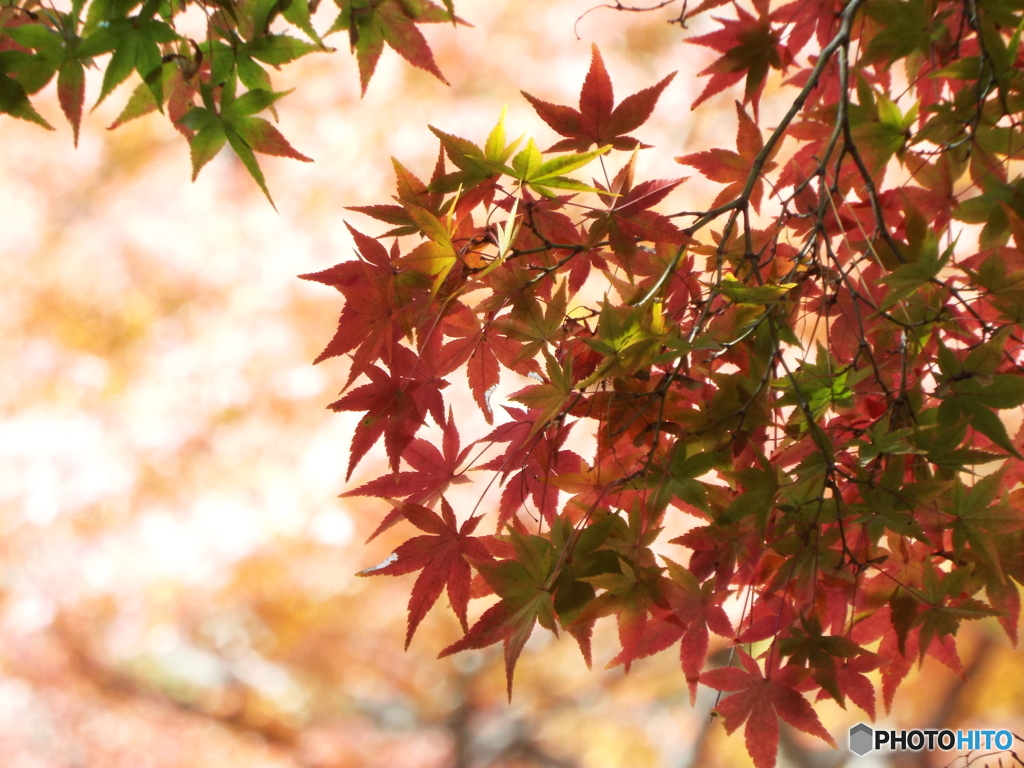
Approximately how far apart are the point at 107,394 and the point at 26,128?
2.70 feet

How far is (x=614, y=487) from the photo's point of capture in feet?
2.00

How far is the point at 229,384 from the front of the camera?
2.22 meters

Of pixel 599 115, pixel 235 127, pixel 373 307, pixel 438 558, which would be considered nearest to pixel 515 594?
pixel 438 558

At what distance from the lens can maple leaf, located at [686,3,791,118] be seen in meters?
0.85

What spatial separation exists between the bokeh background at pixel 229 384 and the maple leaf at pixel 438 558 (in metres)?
1.54

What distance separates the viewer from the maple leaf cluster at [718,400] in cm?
54

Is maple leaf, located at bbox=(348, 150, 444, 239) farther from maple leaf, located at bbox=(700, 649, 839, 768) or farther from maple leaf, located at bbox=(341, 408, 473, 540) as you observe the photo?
maple leaf, located at bbox=(700, 649, 839, 768)

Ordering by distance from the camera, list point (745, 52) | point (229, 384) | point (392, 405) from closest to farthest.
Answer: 1. point (392, 405)
2. point (745, 52)
3. point (229, 384)

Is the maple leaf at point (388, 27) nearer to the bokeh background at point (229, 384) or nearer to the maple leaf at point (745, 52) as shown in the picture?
the maple leaf at point (745, 52)

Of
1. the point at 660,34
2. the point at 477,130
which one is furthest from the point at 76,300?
the point at 660,34

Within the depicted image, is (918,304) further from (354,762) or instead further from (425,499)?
(354,762)

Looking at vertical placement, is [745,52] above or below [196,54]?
above

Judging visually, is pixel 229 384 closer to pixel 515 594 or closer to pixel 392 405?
pixel 392 405

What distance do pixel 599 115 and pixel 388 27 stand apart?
289mm
